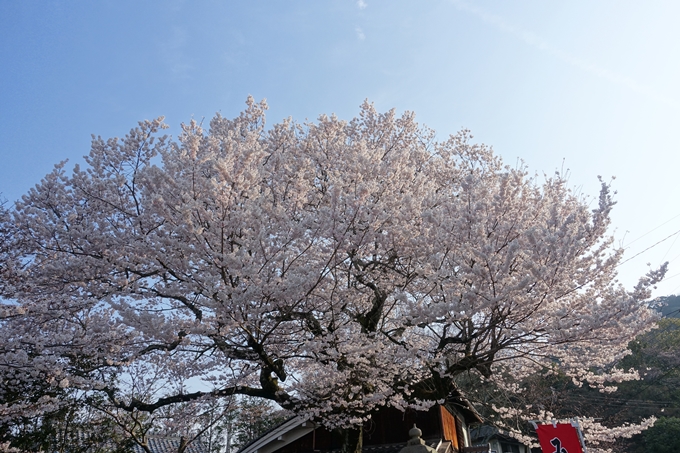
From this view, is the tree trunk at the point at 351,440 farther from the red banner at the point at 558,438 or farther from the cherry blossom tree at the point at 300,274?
the red banner at the point at 558,438

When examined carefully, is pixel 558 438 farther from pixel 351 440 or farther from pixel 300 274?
pixel 300 274

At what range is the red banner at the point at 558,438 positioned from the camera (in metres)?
8.22

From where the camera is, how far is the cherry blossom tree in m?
6.14

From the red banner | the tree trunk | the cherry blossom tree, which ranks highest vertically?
the cherry blossom tree

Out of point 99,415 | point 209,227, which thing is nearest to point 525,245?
point 209,227

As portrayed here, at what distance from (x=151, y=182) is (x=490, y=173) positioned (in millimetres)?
8704

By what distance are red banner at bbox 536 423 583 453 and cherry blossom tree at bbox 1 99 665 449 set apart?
4.02 ft

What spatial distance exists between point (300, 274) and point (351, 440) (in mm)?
4211

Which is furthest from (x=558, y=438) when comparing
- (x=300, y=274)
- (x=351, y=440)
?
(x=300, y=274)

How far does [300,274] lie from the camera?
619 cm

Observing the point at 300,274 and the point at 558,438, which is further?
the point at 558,438

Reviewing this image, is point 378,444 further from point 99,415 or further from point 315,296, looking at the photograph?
point 99,415

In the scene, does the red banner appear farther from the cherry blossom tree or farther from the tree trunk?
the tree trunk

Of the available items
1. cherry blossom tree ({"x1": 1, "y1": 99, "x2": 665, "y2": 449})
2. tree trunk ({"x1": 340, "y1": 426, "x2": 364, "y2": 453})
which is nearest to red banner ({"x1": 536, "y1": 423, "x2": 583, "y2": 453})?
→ cherry blossom tree ({"x1": 1, "y1": 99, "x2": 665, "y2": 449})
